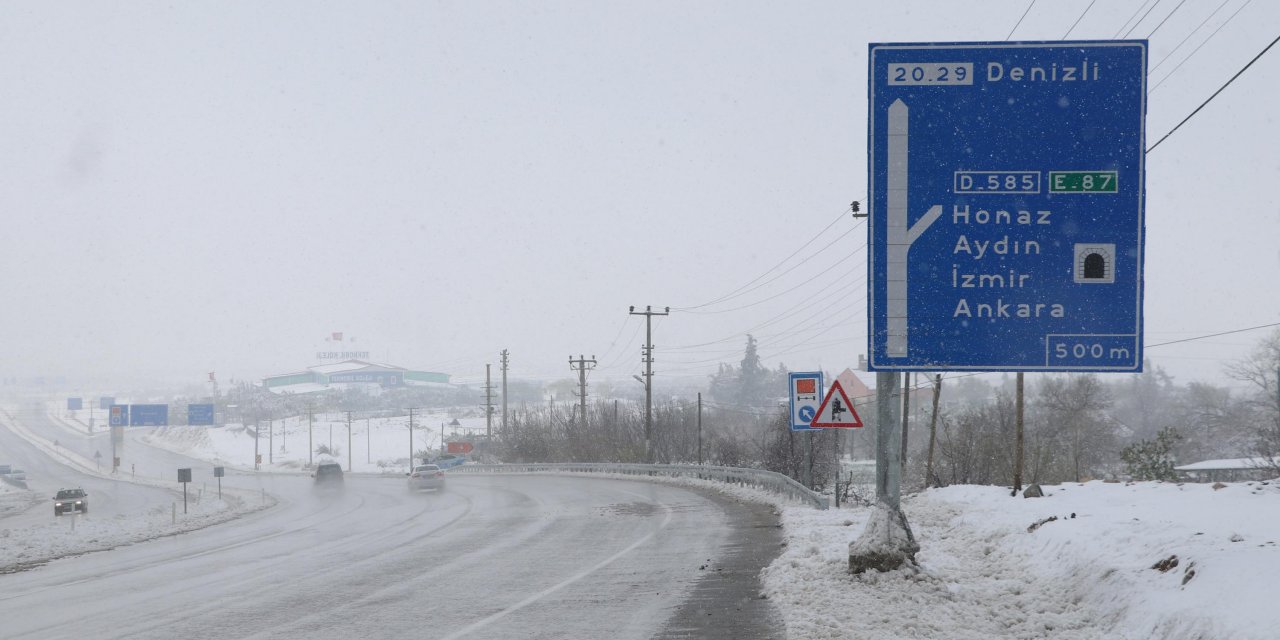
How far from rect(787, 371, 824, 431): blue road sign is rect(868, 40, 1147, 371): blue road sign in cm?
1094

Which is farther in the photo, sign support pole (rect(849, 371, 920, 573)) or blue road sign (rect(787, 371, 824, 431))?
blue road sign (rect(787, 371, 824, 431))

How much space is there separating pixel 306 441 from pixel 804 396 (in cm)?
14796

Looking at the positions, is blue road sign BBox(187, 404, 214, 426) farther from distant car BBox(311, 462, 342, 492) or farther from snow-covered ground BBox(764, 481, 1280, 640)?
snow-covered ground BBox(764, 481, 1280, 640)

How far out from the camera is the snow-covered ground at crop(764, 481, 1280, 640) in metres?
6.69

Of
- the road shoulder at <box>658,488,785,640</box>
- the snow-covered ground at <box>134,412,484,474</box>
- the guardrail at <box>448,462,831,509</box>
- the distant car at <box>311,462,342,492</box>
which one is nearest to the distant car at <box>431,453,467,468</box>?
the guardrail at <box>448,462,831,509</box>

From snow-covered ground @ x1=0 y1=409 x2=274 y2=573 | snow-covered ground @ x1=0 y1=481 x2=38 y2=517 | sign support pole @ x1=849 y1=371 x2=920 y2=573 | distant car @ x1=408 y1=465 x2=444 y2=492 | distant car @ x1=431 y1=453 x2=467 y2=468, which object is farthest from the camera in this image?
distant car @ x1=431 y1=453 x2=467 y2=468

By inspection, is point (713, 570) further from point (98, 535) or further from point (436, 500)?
point (436, 500)

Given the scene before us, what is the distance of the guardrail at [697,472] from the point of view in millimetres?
24234

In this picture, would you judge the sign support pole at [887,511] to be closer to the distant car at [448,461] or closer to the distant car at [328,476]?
the distant car at [328,476]

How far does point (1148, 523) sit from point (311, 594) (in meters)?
9.75

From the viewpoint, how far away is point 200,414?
80.4 metres

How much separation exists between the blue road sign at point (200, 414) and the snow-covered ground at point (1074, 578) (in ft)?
248

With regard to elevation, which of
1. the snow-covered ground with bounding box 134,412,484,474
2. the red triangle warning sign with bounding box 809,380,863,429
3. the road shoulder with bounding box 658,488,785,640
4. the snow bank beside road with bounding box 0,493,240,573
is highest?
the red triangle warning sign with bounding box 809,380,863,429

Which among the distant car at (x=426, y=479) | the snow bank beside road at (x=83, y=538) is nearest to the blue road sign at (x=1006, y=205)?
the snow bank beside road at (x=83, y=538)
